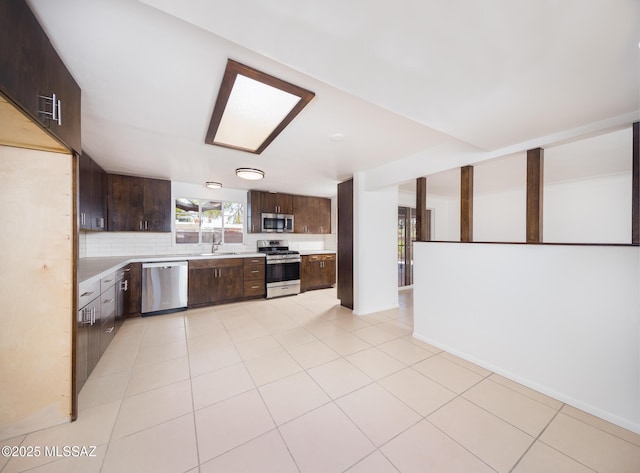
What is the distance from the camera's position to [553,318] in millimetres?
1894

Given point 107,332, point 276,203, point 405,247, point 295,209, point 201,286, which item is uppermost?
point 276,203

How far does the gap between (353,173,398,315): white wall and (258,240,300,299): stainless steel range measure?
1580mm

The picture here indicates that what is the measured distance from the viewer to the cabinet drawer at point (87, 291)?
6.07ft

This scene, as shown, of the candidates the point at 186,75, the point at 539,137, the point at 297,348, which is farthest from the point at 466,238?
the point at 186,75

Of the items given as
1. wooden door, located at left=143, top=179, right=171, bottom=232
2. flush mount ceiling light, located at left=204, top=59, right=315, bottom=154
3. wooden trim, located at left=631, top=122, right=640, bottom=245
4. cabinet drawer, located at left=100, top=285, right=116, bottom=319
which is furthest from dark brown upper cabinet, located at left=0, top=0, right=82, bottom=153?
wooden trim, located at left=631, top=122, right=640, bottom=245

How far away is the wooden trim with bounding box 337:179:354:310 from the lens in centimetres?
404

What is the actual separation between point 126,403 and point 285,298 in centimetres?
309

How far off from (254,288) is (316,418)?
10.6ft

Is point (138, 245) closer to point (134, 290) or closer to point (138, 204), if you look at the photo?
point (138, 204)

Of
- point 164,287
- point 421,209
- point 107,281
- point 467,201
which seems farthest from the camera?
point 164,287

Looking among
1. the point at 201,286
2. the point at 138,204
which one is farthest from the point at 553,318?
the point at 138,204

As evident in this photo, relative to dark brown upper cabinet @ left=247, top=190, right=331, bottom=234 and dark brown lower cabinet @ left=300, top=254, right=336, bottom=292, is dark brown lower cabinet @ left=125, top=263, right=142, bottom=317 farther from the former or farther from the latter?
dark brown lower cabinet @ left=300, top=254, right=336, bottom=292

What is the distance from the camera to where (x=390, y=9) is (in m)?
0.90

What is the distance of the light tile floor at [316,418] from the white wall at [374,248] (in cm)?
122
